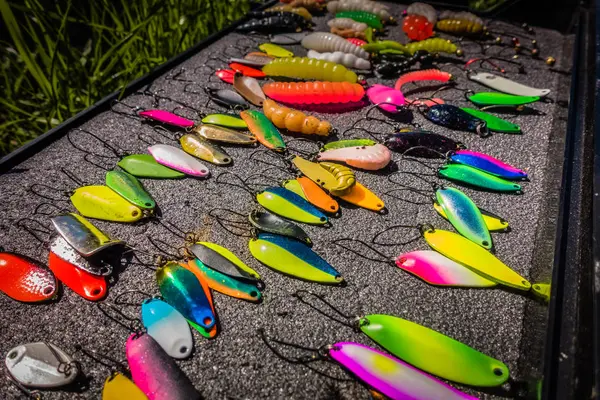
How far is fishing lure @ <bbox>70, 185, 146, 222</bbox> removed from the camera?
1.04 m

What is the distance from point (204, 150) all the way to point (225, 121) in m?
0.17

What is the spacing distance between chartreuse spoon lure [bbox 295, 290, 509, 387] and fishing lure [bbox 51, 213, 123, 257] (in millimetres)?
536

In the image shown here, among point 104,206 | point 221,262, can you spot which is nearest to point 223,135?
point 104,206

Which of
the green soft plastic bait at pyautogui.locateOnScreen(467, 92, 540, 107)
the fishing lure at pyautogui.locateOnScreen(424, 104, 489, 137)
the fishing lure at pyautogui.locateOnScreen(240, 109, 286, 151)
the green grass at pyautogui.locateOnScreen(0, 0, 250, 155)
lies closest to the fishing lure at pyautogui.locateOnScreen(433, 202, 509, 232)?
the fishing lure at pyautogui.locateOnScreen(424, 104, 489, 137)

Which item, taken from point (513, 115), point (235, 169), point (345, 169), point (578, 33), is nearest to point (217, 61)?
point (235, 169)

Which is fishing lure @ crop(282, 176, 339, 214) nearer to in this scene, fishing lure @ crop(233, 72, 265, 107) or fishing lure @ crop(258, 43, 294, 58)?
Answer: fishing lure @ crop(233, 72, 265, 107)

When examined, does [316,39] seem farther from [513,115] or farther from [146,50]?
[513,115]

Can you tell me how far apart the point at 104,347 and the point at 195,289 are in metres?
0.19

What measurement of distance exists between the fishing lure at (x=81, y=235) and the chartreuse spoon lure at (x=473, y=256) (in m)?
0.73

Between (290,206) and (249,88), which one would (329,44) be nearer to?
(249,88)

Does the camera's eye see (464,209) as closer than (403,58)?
Yes

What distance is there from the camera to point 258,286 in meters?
0.90

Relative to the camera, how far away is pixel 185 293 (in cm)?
86

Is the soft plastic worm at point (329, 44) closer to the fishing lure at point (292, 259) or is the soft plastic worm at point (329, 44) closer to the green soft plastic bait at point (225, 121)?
the green soft plastic bait at point (225, 121)
